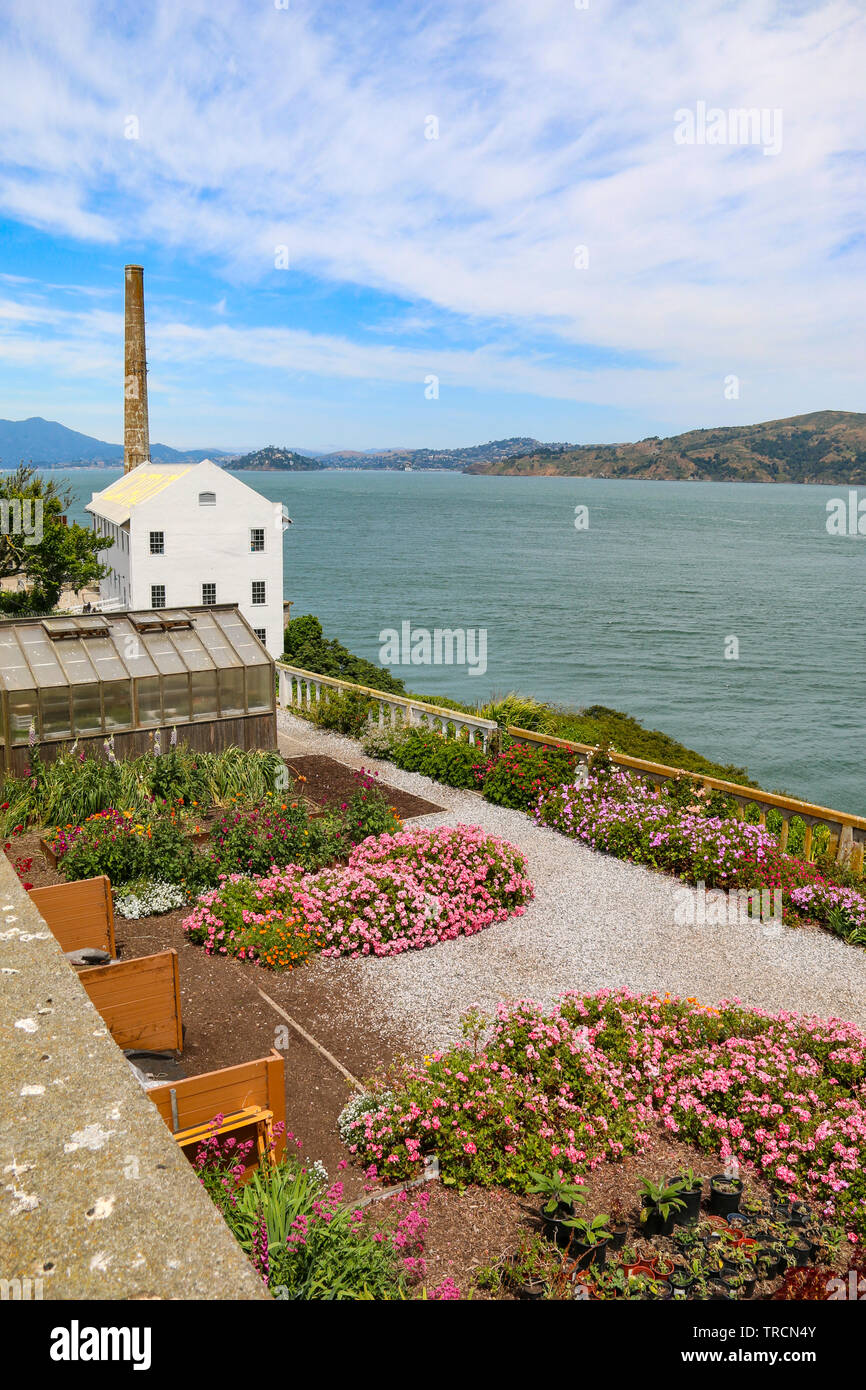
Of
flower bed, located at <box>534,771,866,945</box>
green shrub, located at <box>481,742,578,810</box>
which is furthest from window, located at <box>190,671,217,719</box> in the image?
flower bed, located at <box>534,771,866,945</box>

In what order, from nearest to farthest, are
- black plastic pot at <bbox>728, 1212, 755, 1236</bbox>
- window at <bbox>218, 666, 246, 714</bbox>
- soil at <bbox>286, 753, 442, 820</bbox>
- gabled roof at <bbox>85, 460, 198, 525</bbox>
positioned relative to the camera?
black plastic pot at <bbox>728, 1212, 755, 1236</bbox>
soil at <bbox>286, 753, 442, 820</bbox>
window at <bbox>218, 666, 246, 714</bbox>
gabled roof at <bbox>85, 460, 198, 525</bbox>

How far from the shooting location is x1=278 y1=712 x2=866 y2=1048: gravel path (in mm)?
9547

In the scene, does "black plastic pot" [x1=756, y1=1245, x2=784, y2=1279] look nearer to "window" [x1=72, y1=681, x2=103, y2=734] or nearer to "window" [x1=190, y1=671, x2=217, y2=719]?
"window" [x1=72, y1=681, x2=103, y2=734]

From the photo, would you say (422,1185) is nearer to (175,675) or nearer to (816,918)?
(816,918)

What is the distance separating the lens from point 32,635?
50.7 feet

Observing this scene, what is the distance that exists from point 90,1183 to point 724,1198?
16.4 feet

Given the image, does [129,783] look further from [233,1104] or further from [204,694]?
[233,1104]

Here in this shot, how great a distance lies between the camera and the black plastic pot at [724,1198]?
20.0 ft

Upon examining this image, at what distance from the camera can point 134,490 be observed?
3788 centimetres

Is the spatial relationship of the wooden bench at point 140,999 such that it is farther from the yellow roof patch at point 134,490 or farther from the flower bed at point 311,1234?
the yellow roof patch at point 134,490

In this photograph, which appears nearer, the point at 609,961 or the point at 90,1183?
the point at 90,1183

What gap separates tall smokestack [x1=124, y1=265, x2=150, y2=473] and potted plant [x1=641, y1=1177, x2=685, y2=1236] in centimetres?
5568

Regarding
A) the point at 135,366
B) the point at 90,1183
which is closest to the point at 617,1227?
the point at 90,1183
